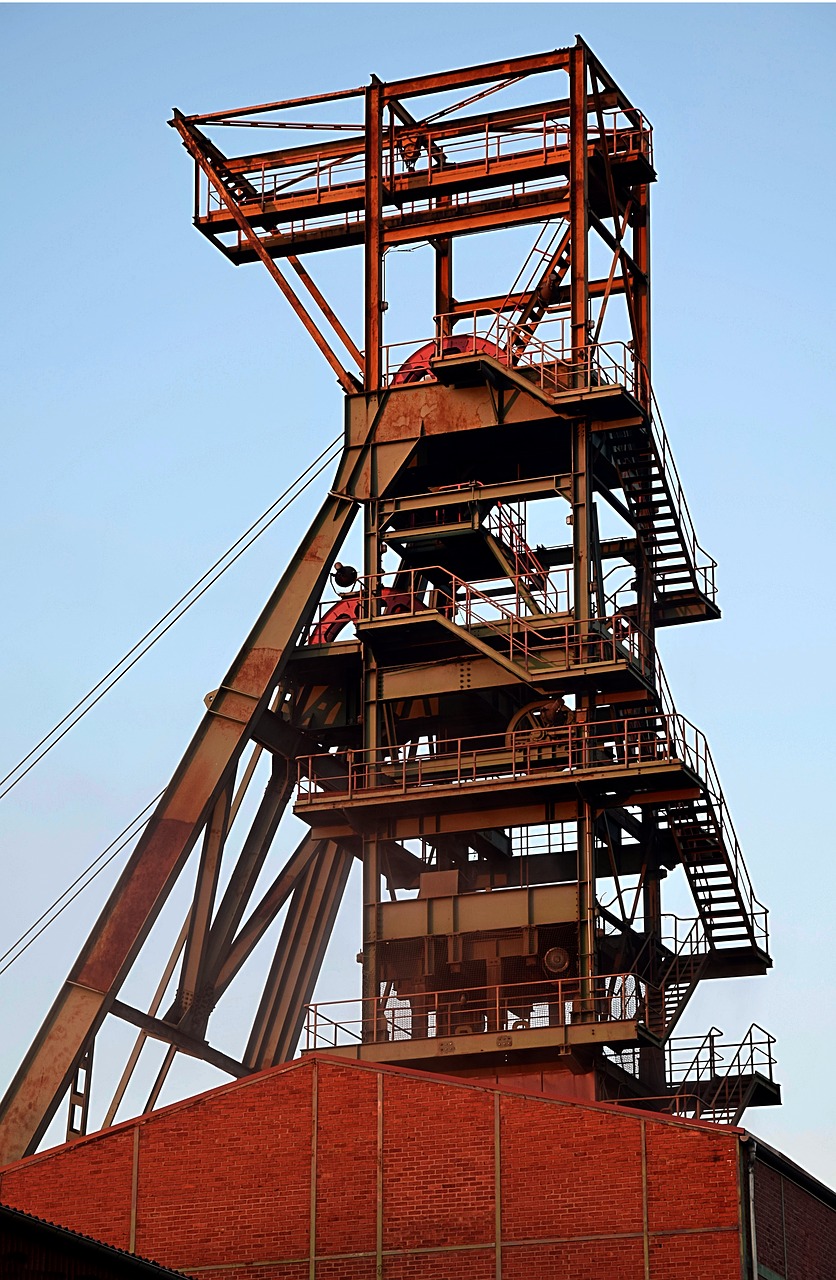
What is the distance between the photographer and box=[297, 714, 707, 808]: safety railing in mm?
40031

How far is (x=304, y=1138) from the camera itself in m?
32.7

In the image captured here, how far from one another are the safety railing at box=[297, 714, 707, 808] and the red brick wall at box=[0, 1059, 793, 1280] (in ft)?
28.1

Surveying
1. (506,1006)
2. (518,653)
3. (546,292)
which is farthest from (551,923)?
(546,292)

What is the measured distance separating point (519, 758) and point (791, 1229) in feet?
34.0

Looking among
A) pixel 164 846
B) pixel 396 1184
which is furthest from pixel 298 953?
pixel 396 1184

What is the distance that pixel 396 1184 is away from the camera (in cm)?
3216

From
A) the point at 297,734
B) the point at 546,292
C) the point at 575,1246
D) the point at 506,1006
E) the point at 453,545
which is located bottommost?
the point at 575,1246

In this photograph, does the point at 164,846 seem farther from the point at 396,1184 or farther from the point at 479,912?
the point at 396,1184

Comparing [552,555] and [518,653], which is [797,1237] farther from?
[552,555]

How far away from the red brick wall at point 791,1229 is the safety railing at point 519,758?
27.0ft

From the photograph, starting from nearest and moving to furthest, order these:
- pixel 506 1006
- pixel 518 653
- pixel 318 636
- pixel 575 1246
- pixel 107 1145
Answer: pixel 575 1246, pixel 107 1145, pixel 506 1006, pixel 518 653, pixel 318 636

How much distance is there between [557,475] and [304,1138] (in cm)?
1415

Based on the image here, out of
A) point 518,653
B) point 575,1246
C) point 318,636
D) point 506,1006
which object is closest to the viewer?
point 575,1246

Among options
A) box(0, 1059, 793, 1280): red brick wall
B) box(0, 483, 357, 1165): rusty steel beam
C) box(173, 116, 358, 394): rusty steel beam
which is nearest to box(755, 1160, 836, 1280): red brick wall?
box(0, 1059, 793, 1280): red brick wall
